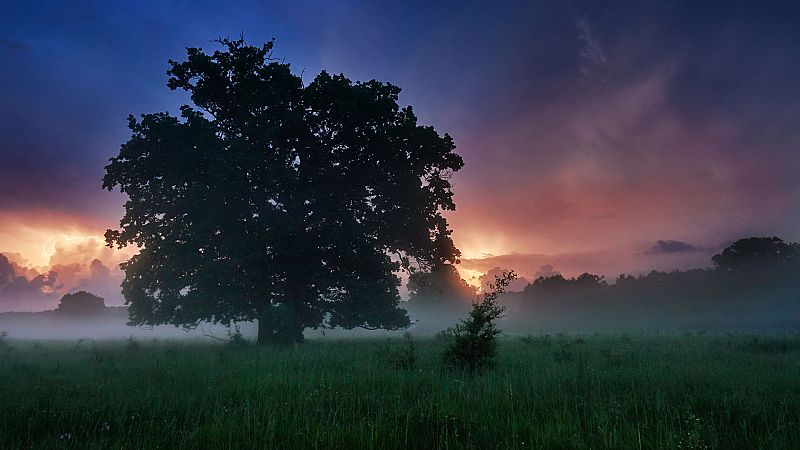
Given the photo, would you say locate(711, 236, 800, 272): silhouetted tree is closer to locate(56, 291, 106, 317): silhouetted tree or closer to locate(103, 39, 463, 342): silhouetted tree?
locate(103, 39, 463, 342): silhouetted tree

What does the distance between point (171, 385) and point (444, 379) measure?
549cm

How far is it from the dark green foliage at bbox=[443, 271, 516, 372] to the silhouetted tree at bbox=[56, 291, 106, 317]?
Result: 116319 millimetres

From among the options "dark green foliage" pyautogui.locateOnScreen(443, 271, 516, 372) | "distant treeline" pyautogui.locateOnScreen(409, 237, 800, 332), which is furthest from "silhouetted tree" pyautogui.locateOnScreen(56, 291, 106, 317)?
"dark green foliage" pyautogui.locateOnScreen(443, 271, 516, 372)

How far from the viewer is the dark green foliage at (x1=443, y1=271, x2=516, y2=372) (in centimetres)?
997

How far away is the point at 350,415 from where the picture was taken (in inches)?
218

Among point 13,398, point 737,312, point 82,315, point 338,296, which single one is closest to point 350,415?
point 13,398

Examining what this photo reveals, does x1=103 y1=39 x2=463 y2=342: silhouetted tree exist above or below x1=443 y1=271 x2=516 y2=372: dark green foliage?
above

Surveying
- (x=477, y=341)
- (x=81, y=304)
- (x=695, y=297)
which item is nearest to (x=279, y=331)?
(x=477, y=341)

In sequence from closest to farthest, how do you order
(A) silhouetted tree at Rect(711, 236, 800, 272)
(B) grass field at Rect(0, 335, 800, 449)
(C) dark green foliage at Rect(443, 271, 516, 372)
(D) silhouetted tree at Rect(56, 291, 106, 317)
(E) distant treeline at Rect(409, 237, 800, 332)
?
(B) grass field at Rect(0, 335, 800, 449)
(C) dark green foliage at Rect(443, 271, 516, 372)
(E) distant treeline at Rect(409, 237, 800, 332)
(A) silhouetted tree at Rect(711, 236, 800, 272)
(D) silhouetted tree at Rect(56, 291, 106, 317)

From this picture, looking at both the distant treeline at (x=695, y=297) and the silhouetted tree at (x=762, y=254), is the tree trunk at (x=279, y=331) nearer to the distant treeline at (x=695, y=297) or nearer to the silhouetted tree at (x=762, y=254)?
the distant treeline at (x=695, y=297)

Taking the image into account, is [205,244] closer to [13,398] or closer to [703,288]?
[13,398]

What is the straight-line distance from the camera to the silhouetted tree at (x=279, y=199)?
19.5 m

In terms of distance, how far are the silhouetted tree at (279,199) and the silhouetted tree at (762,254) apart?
84.6m

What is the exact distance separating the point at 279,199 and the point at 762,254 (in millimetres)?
94490
